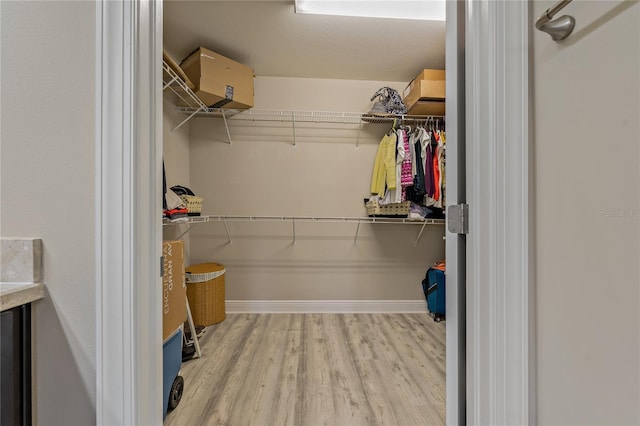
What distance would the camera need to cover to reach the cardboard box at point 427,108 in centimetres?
224

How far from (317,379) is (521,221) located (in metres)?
1.45

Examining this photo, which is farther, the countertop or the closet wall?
the closet wall

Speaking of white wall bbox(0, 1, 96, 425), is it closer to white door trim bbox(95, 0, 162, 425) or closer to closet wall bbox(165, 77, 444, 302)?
white door trim bbox(95, 0, 162, 425)

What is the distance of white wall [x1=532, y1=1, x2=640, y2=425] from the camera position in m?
0.46

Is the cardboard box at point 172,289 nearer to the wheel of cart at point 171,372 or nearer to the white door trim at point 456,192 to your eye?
the wheel of cart at point 171,372

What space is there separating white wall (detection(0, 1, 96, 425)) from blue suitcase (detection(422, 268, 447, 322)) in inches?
99.7

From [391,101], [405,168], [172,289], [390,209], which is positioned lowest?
[172,289]

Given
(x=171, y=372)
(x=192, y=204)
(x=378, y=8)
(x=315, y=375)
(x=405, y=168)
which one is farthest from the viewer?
(x=405, y=168)

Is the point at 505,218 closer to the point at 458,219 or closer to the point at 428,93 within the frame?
the point at 458,219

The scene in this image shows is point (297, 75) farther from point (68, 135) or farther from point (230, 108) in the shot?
point (68, 135)

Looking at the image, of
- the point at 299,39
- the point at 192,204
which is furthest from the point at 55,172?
the point at 299,39

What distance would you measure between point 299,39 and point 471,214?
2.03 meters

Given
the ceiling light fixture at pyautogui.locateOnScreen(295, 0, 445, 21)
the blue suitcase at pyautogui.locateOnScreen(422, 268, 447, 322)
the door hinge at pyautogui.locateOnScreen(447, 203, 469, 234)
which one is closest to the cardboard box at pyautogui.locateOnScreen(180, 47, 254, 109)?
the ceiling light fixture at pyautogui.locateOnScreen(295, 0, 445, 21)

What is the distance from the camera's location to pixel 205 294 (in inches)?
85.8
